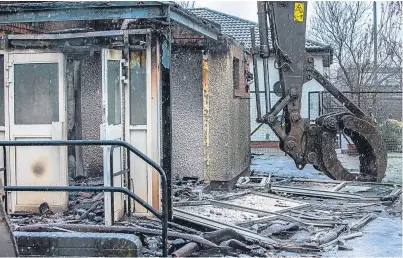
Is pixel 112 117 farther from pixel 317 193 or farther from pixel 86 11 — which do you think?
pixel 317 193

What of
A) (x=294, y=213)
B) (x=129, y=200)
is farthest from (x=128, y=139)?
(x=294, y=213)

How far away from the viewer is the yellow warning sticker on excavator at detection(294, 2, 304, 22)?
10.6 metres

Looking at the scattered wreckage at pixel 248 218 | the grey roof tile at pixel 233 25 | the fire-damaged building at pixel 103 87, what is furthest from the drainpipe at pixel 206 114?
the grey roof tile at pixel 233 25

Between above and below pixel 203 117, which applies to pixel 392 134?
below

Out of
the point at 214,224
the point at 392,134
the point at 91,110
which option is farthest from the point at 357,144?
the point at 392,134

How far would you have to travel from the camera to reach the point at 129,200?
803 centimetres

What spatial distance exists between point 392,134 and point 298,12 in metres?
9.42

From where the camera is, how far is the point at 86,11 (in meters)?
7.45

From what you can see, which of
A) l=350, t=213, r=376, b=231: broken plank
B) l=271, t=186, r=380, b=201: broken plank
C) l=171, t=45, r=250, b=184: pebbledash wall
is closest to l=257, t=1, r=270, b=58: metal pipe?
l=171, t=45, r=250, b=184: pebbledash wall

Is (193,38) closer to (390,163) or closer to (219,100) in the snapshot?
(219,100)

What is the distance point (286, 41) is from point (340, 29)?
16.2m

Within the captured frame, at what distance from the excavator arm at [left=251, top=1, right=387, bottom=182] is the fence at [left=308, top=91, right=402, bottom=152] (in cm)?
591

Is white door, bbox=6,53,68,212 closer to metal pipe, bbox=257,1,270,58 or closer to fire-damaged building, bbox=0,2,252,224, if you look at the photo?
fire-damaged building, bbox=0,2,252,224

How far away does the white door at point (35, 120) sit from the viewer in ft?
27.1
